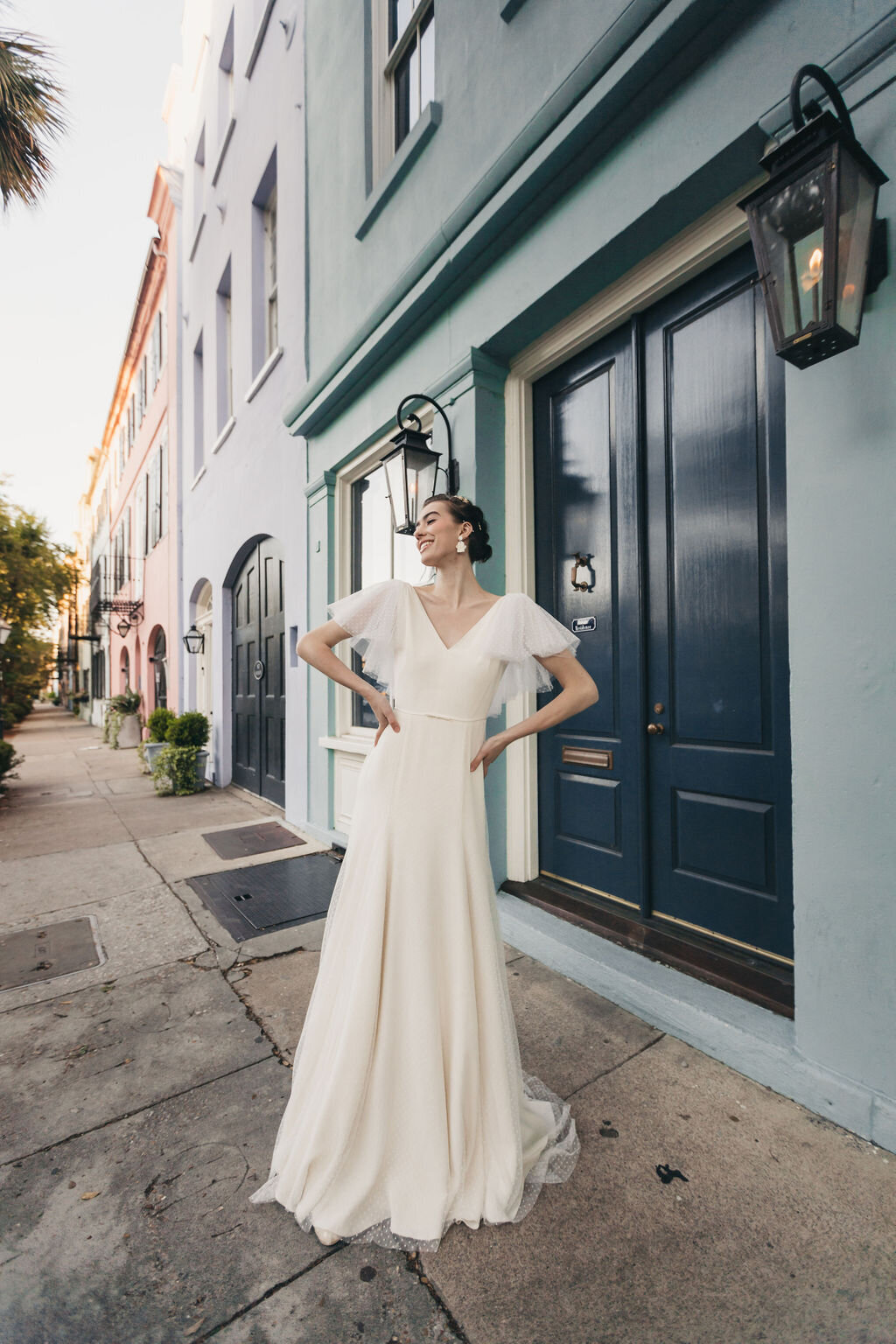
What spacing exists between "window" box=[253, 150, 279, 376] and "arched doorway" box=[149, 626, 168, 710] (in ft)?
26.2

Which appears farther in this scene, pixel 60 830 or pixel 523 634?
pixel 60 830

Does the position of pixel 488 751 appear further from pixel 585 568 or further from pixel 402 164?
pixel 402 164

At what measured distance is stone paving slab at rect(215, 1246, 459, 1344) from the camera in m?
1.39

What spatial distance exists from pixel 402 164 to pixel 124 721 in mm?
14786

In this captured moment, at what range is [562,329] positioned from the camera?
355 centimetres

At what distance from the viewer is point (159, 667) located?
48.3ft

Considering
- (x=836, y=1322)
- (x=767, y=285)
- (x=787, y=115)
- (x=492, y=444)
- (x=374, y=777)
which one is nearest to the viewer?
(x=836, y=1322)

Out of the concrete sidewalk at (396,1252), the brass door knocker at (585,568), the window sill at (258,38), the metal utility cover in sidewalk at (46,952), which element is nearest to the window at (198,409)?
the window sill at (258,38)

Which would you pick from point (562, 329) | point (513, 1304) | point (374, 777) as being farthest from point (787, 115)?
point (513, 1304)

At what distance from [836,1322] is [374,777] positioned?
168 cm

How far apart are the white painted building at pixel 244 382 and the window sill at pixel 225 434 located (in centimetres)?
4

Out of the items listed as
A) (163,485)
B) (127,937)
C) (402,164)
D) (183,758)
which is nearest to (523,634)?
(127,937)

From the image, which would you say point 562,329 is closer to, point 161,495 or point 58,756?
point 161,495

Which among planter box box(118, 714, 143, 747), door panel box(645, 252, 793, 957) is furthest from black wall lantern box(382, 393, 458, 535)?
planter box box(118, 714, 143, 747)
